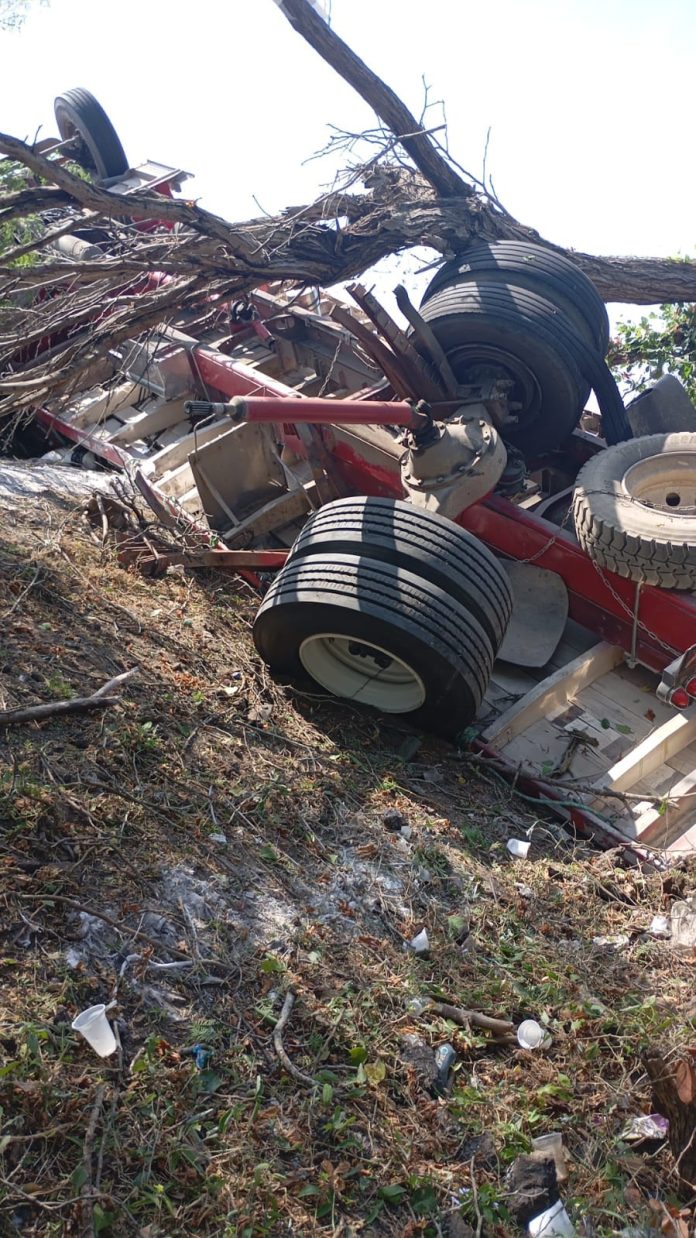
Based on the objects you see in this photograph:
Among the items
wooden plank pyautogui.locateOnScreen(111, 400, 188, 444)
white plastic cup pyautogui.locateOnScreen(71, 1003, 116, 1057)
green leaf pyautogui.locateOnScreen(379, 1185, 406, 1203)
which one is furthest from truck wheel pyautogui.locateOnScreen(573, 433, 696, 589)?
wooden plank pyautogui.locateOnScreen(111, 400, 188, 444)

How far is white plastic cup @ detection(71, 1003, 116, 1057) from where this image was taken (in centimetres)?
276

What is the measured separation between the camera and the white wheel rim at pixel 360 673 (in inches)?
182

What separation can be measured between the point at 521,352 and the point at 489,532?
101 cm

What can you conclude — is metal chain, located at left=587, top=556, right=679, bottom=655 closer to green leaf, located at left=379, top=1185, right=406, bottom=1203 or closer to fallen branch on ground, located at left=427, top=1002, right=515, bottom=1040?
fallen branch on ground, located at left=427, top=1002, right=515, bottom=1040

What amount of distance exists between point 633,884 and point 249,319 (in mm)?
5134

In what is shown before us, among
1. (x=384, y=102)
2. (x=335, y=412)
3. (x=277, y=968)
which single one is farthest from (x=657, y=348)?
(x=277, y=968)

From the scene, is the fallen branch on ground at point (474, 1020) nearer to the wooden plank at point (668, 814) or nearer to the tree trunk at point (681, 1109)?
the tree trunk at point (681, 1109)

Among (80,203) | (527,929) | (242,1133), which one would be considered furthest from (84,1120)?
(80,203)

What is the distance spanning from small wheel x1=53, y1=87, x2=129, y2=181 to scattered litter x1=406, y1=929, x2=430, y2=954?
8628 millimetres

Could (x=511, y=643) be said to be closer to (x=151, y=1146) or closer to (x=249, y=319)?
(x=151, y=1146)

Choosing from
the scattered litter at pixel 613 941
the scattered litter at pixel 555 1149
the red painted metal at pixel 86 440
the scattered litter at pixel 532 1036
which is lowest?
the scattered litter at pixel 613 941

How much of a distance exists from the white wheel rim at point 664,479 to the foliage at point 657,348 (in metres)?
4.19

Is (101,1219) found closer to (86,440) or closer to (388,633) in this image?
(388,633)

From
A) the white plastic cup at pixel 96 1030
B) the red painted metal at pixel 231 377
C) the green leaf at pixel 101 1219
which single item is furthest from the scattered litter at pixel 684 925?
the red painted metal at pixel 231 377
